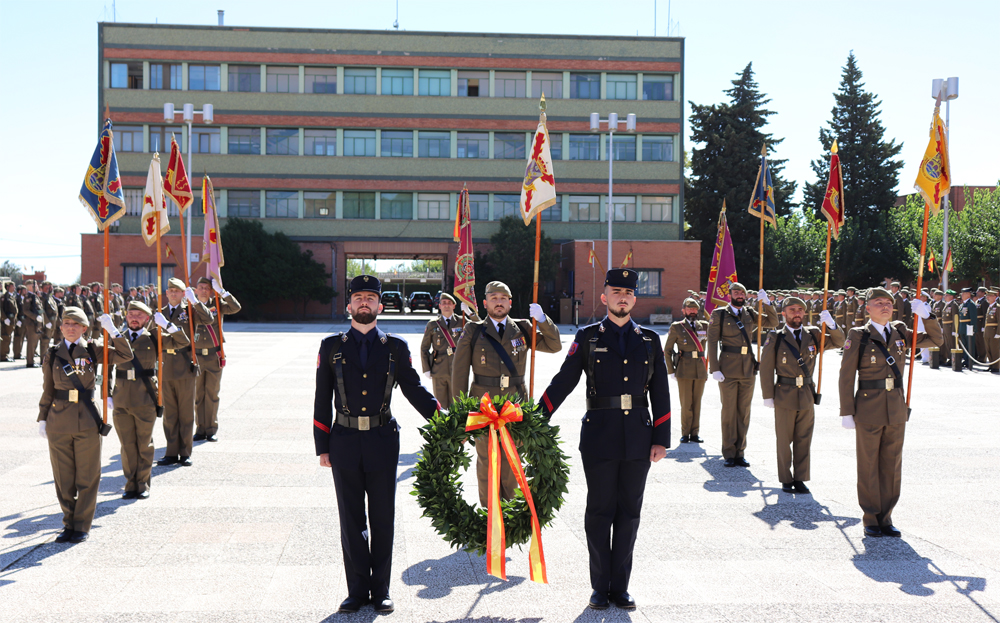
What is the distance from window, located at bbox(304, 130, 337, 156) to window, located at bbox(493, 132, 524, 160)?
9831 mm

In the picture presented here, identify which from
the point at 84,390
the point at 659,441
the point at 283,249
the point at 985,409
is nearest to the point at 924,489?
the point at 659,441

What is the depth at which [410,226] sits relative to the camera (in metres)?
48.5

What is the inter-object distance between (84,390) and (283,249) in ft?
128

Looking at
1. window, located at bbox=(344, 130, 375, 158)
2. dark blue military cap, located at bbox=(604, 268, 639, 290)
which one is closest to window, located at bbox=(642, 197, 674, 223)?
window, located at bbox=(344, 130, 375, 158)

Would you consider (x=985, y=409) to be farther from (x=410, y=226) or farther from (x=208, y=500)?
(x=410, y=226)

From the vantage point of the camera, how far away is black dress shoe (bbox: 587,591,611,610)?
16.7 feet

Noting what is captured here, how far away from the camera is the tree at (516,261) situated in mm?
45062

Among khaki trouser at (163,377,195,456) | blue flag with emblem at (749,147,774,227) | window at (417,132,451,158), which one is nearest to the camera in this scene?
khaki trouser at (163,377,195,456)

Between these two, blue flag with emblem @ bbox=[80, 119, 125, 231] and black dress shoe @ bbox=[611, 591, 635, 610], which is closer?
black dress shoe @ bbox=[611, 591, 635, 610]

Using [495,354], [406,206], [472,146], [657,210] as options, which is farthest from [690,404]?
[657,210]

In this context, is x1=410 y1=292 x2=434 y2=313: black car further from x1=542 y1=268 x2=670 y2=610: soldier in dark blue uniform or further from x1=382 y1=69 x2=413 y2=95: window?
x1=542 y1=268 x2=670 y2=610: soldier in dark blue uniform

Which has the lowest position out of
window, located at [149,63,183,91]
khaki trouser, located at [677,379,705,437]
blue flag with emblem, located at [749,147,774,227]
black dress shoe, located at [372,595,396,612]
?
black dress shoe, located at [372,595,396,612]

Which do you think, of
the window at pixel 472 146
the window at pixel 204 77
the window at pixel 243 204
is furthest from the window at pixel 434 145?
the window at pixel 204 77

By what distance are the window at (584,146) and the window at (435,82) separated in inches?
326
